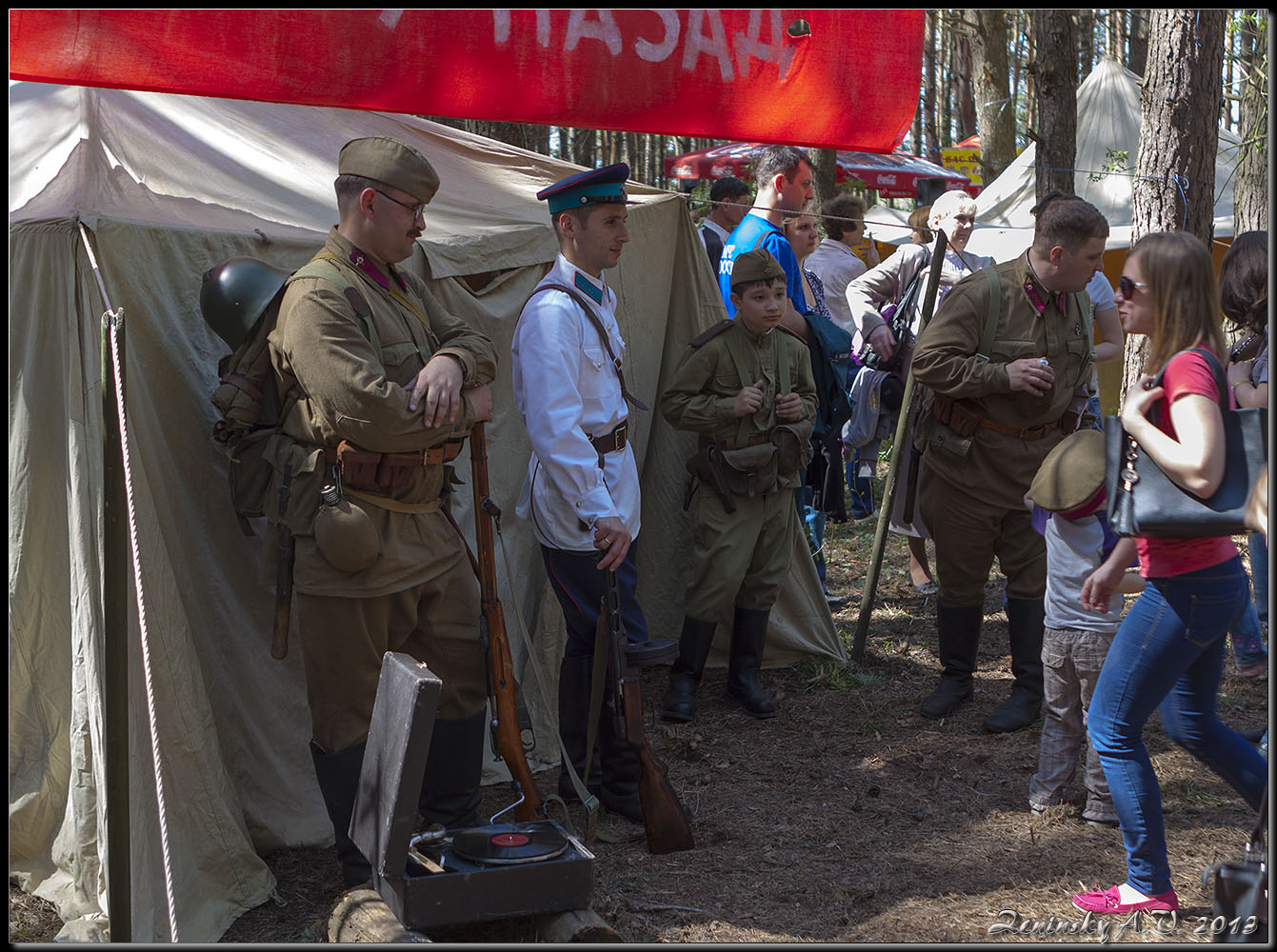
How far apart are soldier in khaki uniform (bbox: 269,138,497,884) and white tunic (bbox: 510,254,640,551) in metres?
0.24

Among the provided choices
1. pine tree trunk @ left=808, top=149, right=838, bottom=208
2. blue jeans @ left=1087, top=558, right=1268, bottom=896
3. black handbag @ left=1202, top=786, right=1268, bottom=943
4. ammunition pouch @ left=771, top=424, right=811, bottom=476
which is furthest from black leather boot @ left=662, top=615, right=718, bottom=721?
pine tree trunk @ left=808, top=149, right=838, bottom=208

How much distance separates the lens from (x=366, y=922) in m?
2.77

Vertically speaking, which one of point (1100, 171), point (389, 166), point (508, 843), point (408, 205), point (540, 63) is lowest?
point (508, 843)

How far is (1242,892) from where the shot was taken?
7.39 feet

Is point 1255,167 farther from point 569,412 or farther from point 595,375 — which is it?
point 569,412

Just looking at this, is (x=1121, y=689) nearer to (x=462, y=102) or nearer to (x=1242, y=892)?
(x=1242, y=892)

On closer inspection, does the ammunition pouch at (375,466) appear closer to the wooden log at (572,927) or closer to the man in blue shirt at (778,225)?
the wooden log at (572,927)

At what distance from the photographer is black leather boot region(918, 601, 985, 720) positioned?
189 inches

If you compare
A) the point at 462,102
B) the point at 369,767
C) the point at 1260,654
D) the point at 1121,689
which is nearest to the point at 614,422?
the point at 462,102

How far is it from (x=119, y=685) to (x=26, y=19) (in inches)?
70.7

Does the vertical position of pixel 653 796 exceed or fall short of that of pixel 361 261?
it falls short

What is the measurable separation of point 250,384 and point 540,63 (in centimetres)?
151

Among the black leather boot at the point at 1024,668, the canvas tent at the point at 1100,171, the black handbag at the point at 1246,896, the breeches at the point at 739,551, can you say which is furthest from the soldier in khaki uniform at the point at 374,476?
the canvas tent at the point at 1100,171

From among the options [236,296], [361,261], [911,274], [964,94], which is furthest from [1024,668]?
[964,94]
